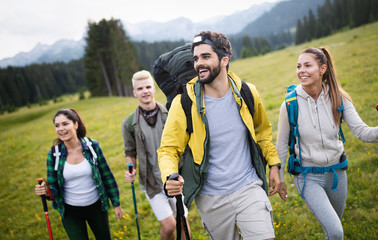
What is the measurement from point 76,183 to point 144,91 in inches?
78.8

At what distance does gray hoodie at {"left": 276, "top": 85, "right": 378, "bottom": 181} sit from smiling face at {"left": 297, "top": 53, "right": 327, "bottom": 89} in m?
0.14

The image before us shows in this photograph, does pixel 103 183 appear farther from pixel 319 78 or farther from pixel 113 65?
pixel 113 65

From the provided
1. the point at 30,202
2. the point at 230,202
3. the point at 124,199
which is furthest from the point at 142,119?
the point at 30,202

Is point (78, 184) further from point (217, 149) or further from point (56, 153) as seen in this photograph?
point (217, 149)

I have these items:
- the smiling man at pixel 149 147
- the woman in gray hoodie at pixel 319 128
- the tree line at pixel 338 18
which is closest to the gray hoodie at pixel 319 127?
the woman in gray hoodie at pixel 319 128

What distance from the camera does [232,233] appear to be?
2805 millimetres

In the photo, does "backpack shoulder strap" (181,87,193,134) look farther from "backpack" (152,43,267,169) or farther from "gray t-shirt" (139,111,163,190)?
"gray t-shirt" (139,111,163,190)

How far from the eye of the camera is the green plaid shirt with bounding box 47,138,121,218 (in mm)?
3865

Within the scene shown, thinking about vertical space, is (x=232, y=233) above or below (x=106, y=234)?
above

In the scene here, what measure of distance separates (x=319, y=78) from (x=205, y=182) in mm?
2143

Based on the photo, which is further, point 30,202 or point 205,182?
point 30,202

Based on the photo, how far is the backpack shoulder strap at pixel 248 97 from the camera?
294 cm

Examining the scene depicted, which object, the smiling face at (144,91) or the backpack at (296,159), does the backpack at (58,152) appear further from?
the backpack at (296,159)

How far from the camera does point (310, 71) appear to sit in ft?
10.4
